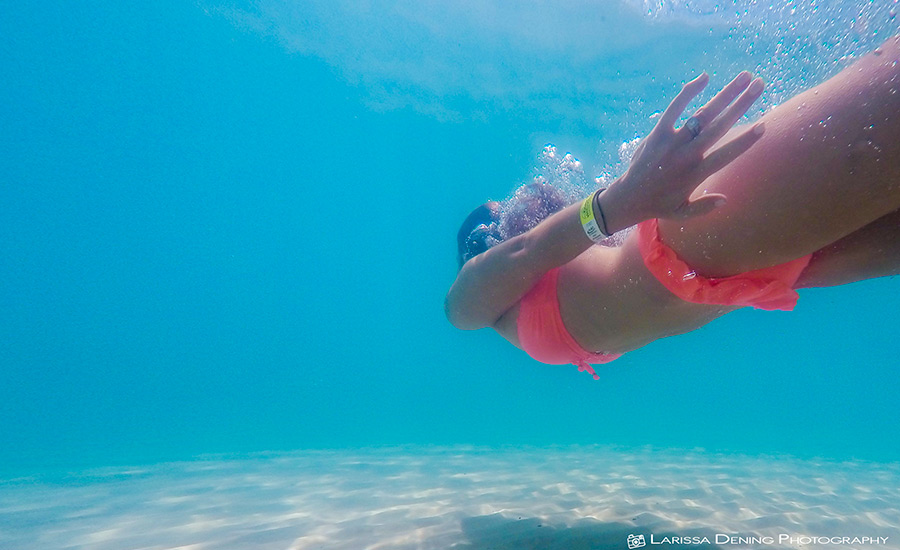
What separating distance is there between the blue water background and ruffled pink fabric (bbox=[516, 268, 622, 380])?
1.75m

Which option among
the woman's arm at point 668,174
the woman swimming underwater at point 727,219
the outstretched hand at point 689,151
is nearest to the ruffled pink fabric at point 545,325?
the woman swimming underwater at point 727,219

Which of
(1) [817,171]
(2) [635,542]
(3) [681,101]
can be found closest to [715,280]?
(1) [817,171]

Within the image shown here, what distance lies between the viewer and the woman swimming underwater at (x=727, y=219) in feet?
3.61

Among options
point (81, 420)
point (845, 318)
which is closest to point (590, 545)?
point (845, 318)

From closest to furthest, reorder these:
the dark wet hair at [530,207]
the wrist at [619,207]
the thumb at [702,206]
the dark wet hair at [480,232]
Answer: the thumb at [702,206] → the wrist at [619,207] → the dark wet hair at [530,207] → the dark wet hair at [480,232]

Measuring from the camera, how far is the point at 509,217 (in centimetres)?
291

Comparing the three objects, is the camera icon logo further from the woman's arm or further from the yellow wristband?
the yellow wristband

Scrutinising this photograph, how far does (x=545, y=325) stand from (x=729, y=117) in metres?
1.40

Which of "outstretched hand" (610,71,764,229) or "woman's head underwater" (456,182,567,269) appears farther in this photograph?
"woman's head underwater" (456,182,567,269)

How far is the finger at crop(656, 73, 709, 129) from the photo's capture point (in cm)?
132

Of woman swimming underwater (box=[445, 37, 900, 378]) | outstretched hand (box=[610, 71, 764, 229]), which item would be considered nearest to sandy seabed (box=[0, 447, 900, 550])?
woman swimming underwater (box=[445, 37, 900, 378])

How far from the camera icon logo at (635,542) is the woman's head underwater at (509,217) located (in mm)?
2187

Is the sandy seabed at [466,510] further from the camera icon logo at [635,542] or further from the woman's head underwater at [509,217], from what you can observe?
the woman's head underwater at [509,217]

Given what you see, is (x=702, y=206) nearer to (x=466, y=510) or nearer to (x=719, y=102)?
(x=719, y=102)
